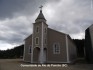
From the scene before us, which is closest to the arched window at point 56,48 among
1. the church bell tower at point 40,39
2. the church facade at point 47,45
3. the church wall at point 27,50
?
the church facade at point 47,45

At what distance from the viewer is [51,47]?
22719mm

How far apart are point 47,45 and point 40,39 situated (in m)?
2.03

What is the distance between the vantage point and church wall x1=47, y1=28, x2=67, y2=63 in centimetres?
2150

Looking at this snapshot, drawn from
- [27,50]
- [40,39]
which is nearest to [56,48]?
[40,39]

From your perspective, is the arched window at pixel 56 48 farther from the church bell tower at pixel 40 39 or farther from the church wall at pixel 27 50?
the church wall at pixel 27 50

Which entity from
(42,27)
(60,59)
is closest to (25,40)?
(42,27)

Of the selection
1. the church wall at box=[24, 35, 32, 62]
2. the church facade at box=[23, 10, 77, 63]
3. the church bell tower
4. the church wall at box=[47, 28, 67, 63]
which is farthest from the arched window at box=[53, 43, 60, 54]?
the church wall at box=[24, 35, 32, 62]

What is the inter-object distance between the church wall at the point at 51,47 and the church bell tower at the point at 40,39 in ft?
2.94

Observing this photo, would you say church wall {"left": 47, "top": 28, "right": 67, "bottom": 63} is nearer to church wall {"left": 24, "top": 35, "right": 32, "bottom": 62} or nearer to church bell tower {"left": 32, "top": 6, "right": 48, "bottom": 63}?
church bell tower {"left": 32, "top": 6, "right": 48, "bottom": 63}

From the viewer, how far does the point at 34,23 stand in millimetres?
23453

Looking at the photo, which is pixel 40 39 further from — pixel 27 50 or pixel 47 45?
pixel 27 50

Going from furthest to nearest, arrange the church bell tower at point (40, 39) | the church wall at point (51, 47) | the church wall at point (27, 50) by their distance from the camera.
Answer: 1. the church wall at point (27, 50)
2. the church bell tower at point (40, 39)
3. the church wall at point (51, 47)

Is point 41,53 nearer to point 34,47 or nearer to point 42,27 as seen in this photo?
point 34,47

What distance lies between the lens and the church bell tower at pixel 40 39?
71.6 ft
